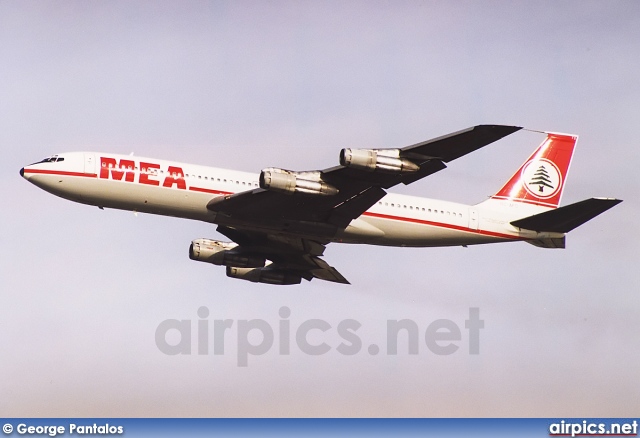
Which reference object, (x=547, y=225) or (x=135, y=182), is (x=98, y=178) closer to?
(x=135, y=182)

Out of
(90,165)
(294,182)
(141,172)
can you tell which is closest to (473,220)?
(294,182)

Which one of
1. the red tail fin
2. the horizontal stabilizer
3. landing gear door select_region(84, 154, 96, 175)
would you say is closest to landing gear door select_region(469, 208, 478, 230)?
the horizontal stabilizer

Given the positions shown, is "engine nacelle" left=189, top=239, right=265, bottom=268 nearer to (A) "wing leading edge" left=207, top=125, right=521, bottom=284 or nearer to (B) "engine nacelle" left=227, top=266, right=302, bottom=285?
(A) "wing leading edge" left=207, top=125, right=521, bottom=284

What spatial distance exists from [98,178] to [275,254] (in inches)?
563

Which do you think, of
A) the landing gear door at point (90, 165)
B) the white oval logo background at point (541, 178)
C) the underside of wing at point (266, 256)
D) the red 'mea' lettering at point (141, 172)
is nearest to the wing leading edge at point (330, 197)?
the underside of wing at point (266, 256)

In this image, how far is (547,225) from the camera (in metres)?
60.6

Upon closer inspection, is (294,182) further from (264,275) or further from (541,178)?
(541,178)

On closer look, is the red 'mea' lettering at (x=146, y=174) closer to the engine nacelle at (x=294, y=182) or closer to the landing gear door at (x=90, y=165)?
the landing gear door at (x=90, y=165)

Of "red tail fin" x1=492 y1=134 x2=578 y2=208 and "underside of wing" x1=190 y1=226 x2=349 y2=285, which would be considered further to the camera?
"red tail fin" x1=492 y1=134 x2=578 y2=208

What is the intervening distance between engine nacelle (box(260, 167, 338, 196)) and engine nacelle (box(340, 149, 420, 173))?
2.44 meters

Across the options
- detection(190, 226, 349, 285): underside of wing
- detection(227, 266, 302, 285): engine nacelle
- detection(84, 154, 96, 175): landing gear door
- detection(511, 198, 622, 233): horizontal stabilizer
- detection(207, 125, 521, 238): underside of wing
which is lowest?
detection(227, 266, 302, 285): engine nacelle

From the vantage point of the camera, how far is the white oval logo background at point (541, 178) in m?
65.4

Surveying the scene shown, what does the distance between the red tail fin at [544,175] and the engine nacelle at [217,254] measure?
16172 mm

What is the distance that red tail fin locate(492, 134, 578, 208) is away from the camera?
213ft
